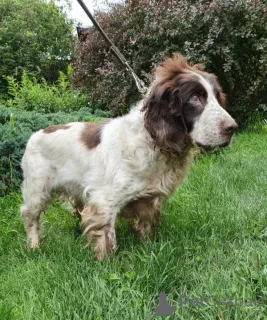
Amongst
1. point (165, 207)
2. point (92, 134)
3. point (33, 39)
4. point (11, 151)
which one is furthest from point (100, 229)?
point (33, 39)

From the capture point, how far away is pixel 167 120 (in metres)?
2.71

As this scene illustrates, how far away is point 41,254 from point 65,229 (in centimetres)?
76

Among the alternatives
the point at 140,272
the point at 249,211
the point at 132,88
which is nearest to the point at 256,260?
the point at 140,272

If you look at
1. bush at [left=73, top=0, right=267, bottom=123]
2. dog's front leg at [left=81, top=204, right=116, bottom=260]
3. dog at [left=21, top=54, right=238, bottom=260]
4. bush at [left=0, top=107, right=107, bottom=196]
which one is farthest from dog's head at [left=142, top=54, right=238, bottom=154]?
bush at [left=73, top=0, right=267, bottom=123]

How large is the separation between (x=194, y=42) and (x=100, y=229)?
440 centimetres

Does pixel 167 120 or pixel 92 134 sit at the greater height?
pixel 167 120

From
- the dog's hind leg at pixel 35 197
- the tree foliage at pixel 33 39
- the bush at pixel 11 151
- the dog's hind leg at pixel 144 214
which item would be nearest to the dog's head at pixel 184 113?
the dog's hind leg at pixel 144 214

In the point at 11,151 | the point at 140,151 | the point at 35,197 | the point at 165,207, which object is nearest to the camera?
the point at 140,151

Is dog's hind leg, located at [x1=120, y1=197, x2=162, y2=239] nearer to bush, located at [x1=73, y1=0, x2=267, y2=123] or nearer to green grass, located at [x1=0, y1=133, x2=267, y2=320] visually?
green grass, located at [x1=0, y1=133, x2=267, y2=320]

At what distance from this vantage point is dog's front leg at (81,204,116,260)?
2.88 metres

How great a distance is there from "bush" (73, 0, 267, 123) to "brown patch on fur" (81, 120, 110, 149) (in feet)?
10.9

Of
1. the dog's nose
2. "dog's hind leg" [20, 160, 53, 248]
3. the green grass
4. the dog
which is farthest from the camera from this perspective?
"dog's hind leg" [20, 160, 53, 248]

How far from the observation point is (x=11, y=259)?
2953 millimetres

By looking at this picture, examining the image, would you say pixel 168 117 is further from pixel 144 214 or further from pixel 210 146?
pixel 144 214
